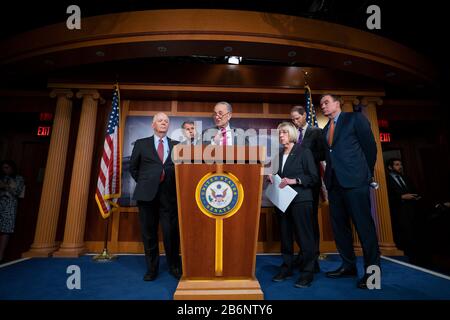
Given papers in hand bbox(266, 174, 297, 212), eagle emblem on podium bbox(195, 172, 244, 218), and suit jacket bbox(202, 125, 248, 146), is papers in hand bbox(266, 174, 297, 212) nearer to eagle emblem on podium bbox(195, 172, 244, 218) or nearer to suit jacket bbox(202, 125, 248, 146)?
suit jacket bbox(202, 125, 248, 146)

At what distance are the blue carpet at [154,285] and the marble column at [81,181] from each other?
67 centimetres

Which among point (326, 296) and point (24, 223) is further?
point (24, 223)

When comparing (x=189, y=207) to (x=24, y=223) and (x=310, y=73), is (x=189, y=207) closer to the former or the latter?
(x=310, y=73)

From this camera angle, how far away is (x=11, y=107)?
14.8 feet

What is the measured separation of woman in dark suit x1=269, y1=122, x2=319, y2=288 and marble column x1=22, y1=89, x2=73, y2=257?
348 centimetres

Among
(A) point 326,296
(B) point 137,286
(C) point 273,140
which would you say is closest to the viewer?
(A) point 326,296

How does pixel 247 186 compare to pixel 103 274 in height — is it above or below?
above

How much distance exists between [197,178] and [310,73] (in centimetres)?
345

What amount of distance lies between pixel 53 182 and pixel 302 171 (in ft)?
12.5

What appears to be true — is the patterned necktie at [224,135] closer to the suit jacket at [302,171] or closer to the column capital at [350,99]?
the suit jacket at [302,171]

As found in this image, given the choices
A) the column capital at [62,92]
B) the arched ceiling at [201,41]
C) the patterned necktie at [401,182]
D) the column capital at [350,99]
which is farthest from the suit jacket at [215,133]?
the patterned necktie at [401,182]

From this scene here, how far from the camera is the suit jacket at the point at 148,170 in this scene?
2.36 meters

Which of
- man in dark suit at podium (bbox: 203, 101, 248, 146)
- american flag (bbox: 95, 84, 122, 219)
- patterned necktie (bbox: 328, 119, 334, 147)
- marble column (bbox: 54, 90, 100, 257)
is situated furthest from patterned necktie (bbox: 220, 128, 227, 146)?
marble column (bbox: 54, 90, 100, 257)
